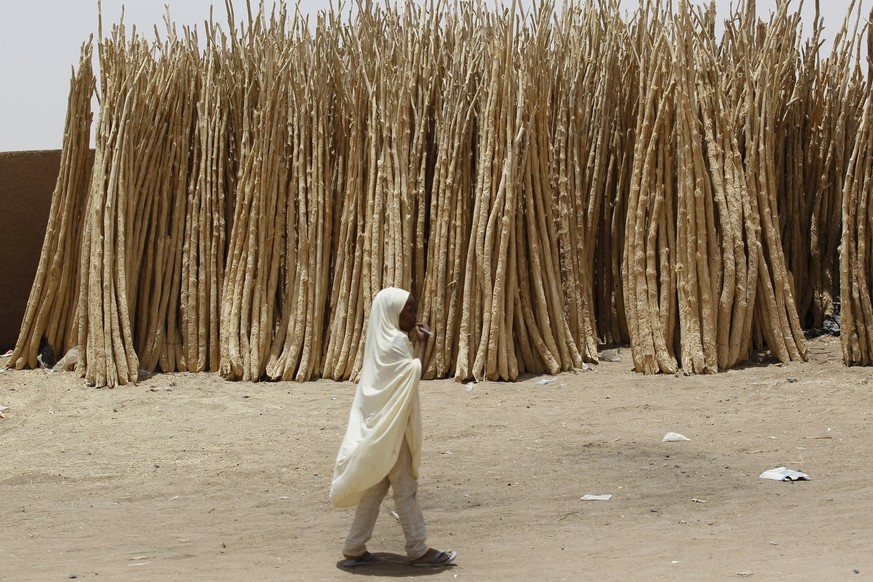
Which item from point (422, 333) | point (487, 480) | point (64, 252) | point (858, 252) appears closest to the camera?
point (422, 333)

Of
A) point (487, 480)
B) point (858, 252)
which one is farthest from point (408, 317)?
point (858, 252)

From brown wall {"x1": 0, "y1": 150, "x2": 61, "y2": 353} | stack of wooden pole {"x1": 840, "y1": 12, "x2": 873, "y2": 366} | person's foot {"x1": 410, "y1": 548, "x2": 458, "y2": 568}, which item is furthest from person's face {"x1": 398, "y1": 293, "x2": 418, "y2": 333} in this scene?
brown wall {"x1": 0, "y1": 150, "x2": 61, "y2": 353}

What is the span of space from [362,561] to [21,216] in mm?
6452

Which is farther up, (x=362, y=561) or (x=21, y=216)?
(x=21, y=216)

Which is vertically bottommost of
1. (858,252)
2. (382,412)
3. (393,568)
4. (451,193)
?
(393,568)

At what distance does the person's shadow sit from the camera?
3592 mm

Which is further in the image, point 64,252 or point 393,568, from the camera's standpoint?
point 64,252

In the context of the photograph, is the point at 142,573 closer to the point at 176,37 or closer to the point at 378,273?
the point at 378,273

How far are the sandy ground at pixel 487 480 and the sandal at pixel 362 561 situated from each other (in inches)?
2.1

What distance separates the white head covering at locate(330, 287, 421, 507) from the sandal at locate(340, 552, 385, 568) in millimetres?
187

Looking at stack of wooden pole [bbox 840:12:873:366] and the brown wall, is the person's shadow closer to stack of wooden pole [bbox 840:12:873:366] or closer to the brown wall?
stack of wooden pole [bbox 840:12:873:366]

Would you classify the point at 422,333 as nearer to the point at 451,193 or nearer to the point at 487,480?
the point at 487,480

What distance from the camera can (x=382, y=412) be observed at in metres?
3.61

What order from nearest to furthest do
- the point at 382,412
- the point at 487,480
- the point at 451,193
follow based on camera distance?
the point at 382,412 → the point at 487,480 → the point at 451,193
